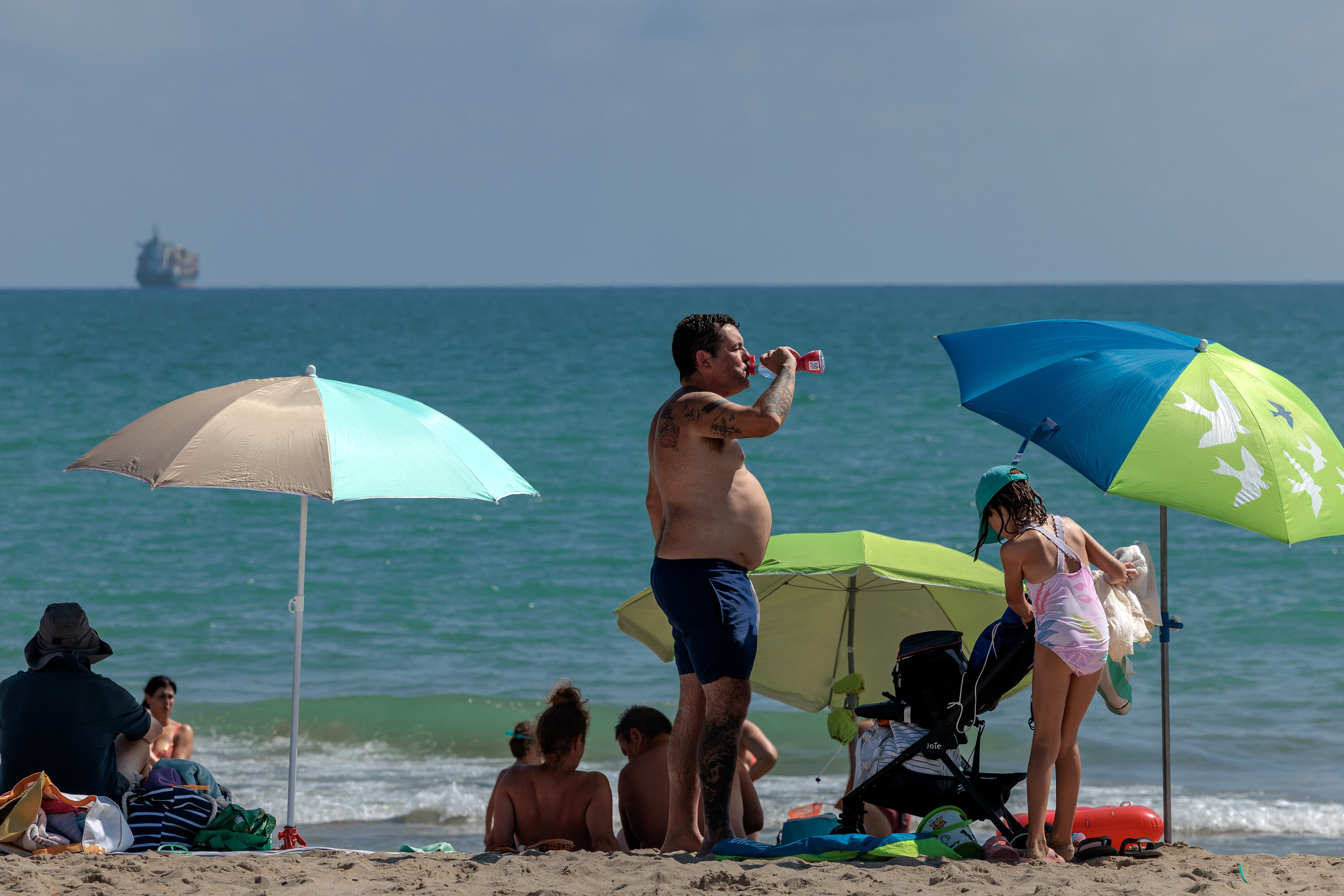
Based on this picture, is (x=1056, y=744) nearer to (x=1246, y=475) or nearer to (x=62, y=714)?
(x=1246, y=475)

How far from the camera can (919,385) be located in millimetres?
30672

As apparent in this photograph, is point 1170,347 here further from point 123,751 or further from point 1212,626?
point 1212,626

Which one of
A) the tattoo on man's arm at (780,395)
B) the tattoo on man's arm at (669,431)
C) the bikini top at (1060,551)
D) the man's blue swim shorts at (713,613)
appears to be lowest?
the man's blue swim shorts at (713,613)

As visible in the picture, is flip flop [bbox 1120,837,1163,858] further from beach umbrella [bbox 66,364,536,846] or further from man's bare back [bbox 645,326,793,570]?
beach umbrella [bbox 66,364,536,846]

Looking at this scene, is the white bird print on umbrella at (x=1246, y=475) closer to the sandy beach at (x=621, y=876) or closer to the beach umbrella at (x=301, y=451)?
the sandy beach at (x=621, y=876)

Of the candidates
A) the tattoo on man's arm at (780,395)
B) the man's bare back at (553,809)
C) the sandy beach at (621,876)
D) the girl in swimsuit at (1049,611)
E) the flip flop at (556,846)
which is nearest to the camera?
the sandy beach at (621,876)

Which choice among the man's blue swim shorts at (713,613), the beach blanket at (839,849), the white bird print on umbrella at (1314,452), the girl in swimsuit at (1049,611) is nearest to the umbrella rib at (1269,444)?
the white bird print on umbrella at (1314,452)

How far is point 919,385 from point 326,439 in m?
27.3

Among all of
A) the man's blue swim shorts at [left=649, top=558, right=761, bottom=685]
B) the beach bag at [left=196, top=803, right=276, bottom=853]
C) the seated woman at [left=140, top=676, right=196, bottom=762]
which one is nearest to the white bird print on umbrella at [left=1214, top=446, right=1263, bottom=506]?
the man's blue swim shorts at [left=649, top=558, right=761, bottom=685]

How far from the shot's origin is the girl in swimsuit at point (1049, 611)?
3.91 metres

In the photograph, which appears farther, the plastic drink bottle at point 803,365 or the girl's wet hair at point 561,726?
the girl's wet hair at point 561,726

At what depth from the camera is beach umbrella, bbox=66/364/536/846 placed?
13.8 feet

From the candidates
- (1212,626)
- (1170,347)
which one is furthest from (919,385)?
(1170,347)

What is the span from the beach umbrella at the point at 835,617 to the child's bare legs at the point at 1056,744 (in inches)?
37.4
